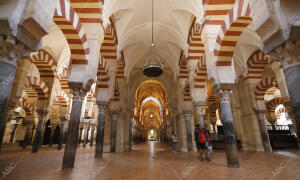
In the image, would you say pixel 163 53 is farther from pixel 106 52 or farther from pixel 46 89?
pixel 46 89

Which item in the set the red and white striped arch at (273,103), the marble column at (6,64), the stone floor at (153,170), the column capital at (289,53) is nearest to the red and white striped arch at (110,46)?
the stone floor at (153,170)

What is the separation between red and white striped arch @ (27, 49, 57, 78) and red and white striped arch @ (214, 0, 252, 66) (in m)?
8.14

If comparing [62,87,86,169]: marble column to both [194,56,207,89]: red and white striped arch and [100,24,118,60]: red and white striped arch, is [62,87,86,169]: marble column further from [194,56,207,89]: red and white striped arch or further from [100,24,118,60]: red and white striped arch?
[194,56,207,89]: red and white striped arch

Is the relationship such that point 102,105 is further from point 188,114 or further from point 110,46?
point 188,114

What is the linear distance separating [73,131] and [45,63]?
6136 millimetres

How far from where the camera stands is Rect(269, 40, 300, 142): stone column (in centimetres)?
203

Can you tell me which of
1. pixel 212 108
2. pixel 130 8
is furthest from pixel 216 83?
pixel 212 108

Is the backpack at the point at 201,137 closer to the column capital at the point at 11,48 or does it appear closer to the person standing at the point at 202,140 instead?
the person standing at the point at 202,140

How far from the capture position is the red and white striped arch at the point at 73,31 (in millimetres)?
3430

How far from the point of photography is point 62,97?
33.3ft

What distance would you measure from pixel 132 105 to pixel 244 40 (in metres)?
8.22

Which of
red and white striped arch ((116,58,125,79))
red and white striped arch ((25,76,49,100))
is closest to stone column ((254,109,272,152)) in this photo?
red and white striped arch ((116,58,125,79))

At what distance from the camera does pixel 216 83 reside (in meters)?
4.42

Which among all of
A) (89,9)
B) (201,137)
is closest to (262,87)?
(201,137)
